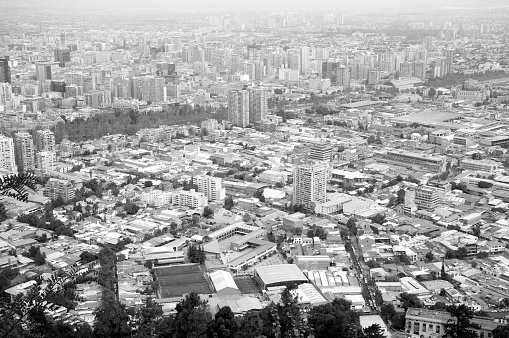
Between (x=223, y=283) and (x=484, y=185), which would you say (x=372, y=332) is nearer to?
(x=223, y=283)

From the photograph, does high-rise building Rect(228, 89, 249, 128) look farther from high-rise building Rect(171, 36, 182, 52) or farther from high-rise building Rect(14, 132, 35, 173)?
high-rise building Rect(171, 36, 182, 52)

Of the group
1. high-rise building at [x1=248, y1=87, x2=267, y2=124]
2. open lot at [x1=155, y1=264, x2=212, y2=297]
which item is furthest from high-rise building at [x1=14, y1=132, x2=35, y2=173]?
high-rise building at [x1=248, y1=87, x2=267, y2=124]

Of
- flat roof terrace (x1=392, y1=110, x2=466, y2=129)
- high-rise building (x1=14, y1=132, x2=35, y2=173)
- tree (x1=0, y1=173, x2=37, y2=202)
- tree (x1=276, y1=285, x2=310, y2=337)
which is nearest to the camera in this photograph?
tree (x1=0, y1=173, x2=37, y2=202)

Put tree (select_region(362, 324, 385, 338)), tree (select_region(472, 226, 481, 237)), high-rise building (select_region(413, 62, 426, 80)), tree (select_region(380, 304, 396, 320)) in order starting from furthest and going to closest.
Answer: high-rise building (select_region(413, 62, 426, 80)) < tree (select_region(472, 226, 481, 237)) < tree (select_region(380, 304, 396, 320)) < tree (select_region(362, 324, 385, 338))

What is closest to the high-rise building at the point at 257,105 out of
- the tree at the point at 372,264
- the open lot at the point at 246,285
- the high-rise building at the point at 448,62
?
the tree at the point at 372,264

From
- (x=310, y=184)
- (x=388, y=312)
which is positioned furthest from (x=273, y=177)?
(x=388, y=312)

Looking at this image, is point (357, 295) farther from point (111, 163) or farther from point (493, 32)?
point (493, 32)

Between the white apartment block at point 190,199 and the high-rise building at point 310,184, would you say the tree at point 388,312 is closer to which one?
the high-rise building at point 310,184

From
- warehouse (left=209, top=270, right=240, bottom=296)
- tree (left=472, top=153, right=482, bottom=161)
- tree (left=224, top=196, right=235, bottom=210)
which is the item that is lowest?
tree (left=224, top=196, right=235, bottom=210)
